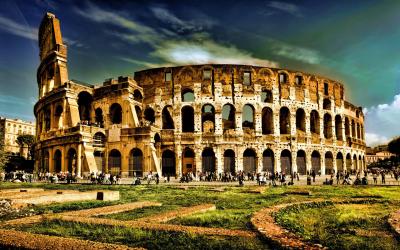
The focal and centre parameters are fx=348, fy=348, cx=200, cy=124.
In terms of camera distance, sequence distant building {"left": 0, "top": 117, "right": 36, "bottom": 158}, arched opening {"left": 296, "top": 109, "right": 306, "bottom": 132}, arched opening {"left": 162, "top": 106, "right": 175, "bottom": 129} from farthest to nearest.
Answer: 1. distant building {"left": 0, "top": 117, "right": 36, "bottom": 158}
2. arched opening {"left": 296, "top": 109, "right": 306, "bottom": 132}
3. arched opening {"left": 162, "top": 106, "right": 175, "bottom": 129}

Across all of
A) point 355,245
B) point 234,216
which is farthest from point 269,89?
point 355,245

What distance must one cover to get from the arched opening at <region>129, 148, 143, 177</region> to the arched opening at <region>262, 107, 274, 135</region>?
46.9ft

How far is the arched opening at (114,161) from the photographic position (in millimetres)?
33031

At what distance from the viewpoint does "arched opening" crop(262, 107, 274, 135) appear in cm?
3781

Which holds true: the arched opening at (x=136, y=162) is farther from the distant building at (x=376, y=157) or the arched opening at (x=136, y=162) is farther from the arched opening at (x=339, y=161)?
the distant building at (x=376, y=157)

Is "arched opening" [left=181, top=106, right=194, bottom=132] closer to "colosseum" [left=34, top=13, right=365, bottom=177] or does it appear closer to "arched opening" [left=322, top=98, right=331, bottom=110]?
"colosseum" [left=34, top=13, right=365, bottom=177]

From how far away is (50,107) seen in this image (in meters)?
37.2

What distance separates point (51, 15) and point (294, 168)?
33.1 m

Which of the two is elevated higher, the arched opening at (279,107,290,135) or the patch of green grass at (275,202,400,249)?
the arched opening at (279,107,290,135)

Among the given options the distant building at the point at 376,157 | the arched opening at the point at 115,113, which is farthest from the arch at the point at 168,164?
the distant building at the point at 376,157

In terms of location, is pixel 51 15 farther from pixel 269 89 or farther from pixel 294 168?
A: pixel 294 168

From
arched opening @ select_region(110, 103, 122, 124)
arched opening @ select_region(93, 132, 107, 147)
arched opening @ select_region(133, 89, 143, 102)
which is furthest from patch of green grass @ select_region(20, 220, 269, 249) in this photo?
arched opening @ select_region(133, 89, 143, 102)

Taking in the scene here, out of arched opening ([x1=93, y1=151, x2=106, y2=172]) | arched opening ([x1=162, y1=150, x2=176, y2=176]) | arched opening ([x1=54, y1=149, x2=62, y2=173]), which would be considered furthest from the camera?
arched opening ([x1=162, y1=150, x2=176, y2=176])

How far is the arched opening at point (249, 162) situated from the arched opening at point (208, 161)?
3328 mm
